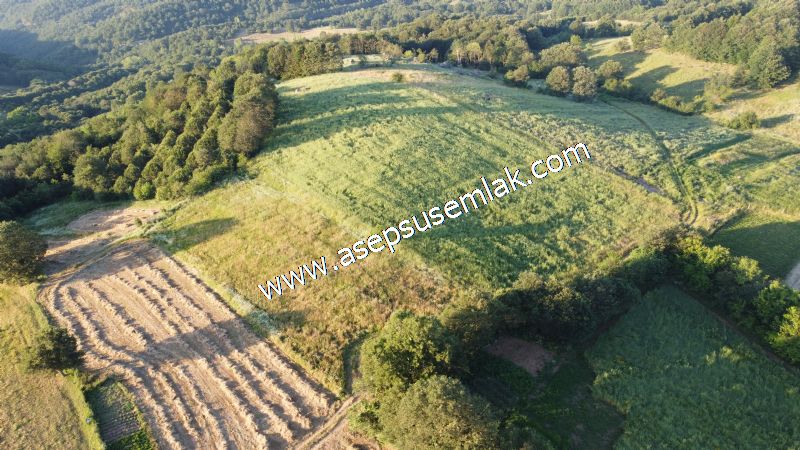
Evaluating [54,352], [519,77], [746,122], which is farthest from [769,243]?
[54,352]

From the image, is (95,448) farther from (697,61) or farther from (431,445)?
(697,61)

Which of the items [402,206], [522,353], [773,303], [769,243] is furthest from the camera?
[402,206]

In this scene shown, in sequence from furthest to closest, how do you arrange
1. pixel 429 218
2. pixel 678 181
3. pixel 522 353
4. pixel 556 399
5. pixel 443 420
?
pixel 678 181
pixel 429 218
pixel 522 353
pixel 556 399
pixel 443 420

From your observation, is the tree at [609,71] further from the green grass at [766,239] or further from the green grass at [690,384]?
the green grass at [690,384]

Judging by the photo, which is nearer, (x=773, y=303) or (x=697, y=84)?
(x=773, y=303)

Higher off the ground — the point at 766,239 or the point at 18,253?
the point at 18,253

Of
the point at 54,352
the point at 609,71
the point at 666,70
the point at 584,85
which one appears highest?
the point at 609,71

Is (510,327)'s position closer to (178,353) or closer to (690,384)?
(690,384)
